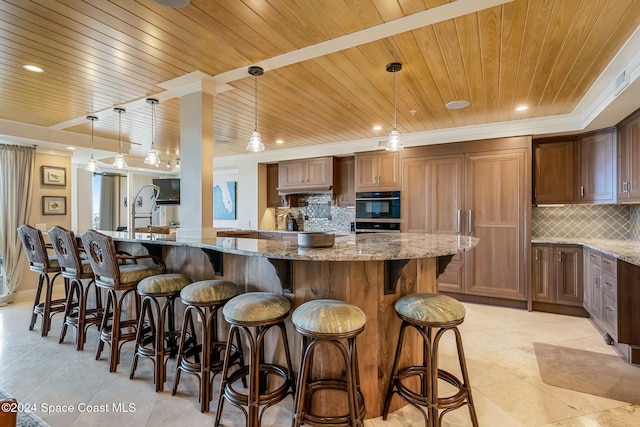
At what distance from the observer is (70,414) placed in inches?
74.0

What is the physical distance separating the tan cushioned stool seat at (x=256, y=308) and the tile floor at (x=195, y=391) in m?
0.67

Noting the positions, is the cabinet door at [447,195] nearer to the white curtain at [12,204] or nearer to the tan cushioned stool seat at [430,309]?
the tan cushioned stool seat at [430,309]

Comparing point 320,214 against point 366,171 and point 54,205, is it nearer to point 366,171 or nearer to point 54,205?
point 366,171

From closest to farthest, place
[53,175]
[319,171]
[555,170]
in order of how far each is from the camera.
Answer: [555,170] → [53,175] → [319,171]

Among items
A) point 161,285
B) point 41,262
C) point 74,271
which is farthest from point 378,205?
point 41,262

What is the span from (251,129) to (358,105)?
1701mm

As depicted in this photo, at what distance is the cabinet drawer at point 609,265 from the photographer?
2.71m

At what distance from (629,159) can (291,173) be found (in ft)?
14.6

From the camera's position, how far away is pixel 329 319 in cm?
150

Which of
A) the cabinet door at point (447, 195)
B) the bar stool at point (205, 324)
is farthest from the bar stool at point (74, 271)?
the cabinet door at point (447, 195)

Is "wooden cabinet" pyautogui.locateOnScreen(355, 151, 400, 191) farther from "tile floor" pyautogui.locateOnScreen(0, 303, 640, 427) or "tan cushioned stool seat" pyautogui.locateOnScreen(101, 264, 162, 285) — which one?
Answer: "tan cushioned stool seat" pyautogui.locateOnScreen(101, 264, 162, 285)

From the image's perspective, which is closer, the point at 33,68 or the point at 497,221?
the point at 33,68

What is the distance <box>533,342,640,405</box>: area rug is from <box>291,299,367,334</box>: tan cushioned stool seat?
5.99 ft

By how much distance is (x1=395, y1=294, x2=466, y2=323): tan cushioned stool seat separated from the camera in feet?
5.38
